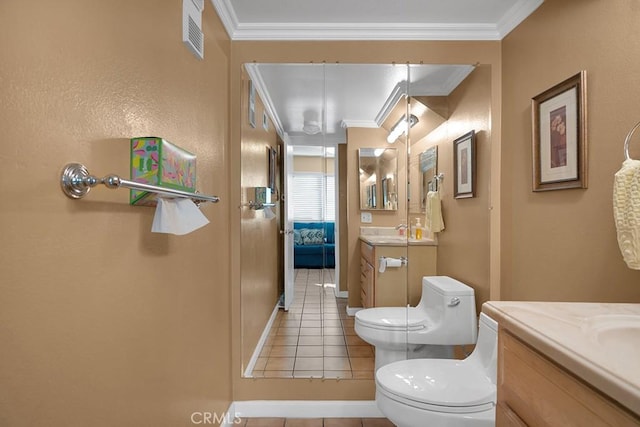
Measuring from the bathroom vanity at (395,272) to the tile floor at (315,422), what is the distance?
26.2 inches

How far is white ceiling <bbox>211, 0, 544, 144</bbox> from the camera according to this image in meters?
1.72

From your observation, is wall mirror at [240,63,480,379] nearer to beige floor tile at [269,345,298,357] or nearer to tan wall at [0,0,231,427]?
beige floor tile at [269,345,298,357]

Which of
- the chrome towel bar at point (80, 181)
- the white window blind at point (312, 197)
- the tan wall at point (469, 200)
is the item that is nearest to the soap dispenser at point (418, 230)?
the tan wall at point (469, 200)

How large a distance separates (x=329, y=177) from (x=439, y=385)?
1301 mm

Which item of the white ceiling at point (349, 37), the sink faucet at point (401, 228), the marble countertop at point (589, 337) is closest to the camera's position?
the marble countertop at point (589, 337)

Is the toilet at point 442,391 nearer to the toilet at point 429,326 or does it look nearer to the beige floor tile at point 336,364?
the toilet at point 429,326

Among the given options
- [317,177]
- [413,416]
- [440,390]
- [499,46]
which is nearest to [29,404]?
[413,416]

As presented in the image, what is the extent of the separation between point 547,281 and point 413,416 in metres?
0.91

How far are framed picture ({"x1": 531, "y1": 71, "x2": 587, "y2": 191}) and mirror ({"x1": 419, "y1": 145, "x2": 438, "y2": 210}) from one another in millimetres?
567

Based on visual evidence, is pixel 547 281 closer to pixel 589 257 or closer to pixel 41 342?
pixel 589 257

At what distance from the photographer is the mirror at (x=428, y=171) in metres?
2.05

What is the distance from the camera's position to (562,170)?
141 centimetres

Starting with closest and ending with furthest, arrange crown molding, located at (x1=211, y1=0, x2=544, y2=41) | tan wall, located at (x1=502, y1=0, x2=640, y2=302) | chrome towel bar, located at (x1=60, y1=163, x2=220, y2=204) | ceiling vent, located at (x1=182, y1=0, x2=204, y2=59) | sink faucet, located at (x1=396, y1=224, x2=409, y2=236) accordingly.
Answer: chrome towel bar, located at (x1=60, y1=163, x2=220, y2=204) < tan wall, located at (x1=502, y1=0, x2=640, y2=302) < ceiling vent, located at (x1=182, y1=0, x2=204, y2=59) < crown molding, located at (x1=211, y1=0, x2=544, y2=41) < sink faucet, located at (x1=396, y1=224, x2=409, y2=236)

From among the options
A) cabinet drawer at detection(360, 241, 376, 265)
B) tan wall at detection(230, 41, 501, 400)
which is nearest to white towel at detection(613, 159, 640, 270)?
tan wall at detection(230, 41, 501, 400)
